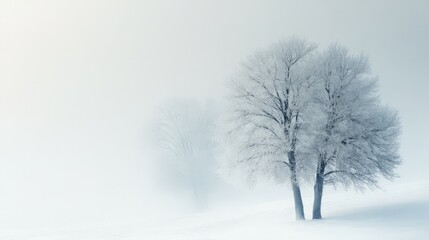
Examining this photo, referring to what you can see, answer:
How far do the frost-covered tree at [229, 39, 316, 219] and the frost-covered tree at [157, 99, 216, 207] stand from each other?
23489 millimetres

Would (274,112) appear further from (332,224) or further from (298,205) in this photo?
(332,224)

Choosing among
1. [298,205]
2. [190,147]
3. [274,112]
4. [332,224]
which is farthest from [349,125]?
[190,147]

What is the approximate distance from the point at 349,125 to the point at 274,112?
15.9ft

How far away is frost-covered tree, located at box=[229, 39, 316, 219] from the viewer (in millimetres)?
26094

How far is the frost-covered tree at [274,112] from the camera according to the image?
26.1 m

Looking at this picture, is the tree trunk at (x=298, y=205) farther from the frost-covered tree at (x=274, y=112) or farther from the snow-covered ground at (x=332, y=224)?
the snow-covered ground at (x=332, y=224)

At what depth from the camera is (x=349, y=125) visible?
25.4 meters

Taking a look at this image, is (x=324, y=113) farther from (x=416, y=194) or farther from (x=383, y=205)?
(x=416, y=194)

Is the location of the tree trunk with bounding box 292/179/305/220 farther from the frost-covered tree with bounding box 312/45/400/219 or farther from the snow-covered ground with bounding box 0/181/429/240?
the frost-covered tree with bounding box 312/45/400/219

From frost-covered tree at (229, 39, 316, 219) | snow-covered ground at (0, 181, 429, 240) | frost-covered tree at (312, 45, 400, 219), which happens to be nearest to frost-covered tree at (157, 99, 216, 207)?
snow-covered ground at (0, 181, 429, 240)

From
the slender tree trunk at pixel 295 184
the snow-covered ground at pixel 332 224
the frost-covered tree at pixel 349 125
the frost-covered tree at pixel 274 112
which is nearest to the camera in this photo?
the snow-covered ground at pixel 332 224

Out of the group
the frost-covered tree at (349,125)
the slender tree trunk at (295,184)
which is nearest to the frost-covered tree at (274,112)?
the slender tree trunk at (295,184)

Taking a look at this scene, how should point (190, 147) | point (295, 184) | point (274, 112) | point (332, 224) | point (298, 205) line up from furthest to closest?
point (190, 147), point (298, 205), point (274, 112), point (295, 184), point (332, 224)

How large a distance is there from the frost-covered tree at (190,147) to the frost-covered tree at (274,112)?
23489 mm
